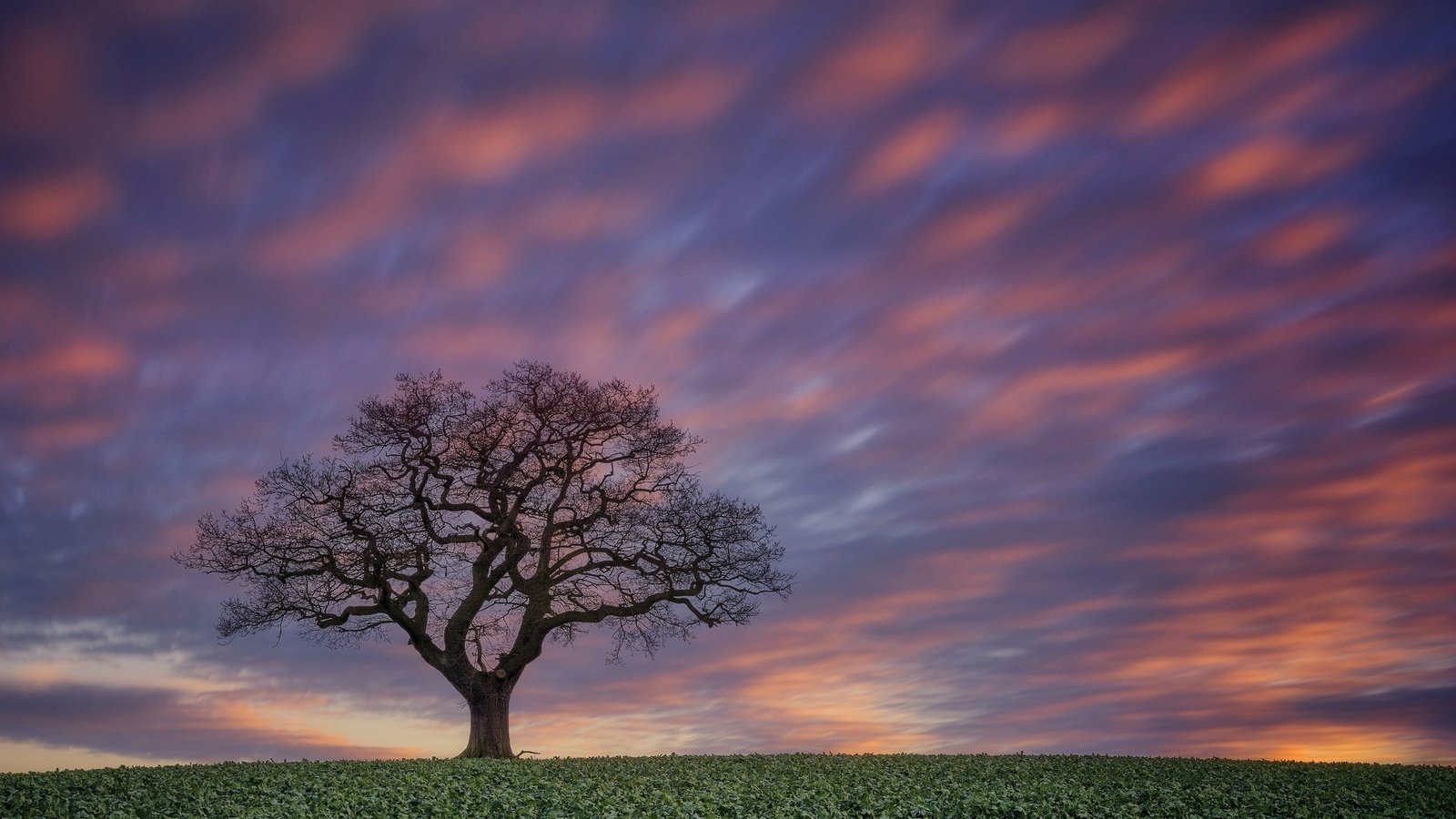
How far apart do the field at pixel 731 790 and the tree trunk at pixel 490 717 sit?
432 centimetres

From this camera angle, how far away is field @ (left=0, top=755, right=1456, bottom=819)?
69.5ft

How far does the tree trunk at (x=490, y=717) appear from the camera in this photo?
117ft

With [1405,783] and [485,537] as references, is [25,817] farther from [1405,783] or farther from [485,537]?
[1405,783]

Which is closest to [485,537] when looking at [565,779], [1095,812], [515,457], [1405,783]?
[515,457]

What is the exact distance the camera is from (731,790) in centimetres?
2355

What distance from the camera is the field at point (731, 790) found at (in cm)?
2119

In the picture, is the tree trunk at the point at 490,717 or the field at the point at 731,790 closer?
the field at the point at 731,790

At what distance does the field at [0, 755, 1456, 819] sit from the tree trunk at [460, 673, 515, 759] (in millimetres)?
A: 4318

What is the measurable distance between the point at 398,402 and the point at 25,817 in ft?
66.6

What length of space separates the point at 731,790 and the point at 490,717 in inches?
599

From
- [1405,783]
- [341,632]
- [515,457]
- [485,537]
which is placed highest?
[515,457]

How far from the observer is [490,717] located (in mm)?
36031

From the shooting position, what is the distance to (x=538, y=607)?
37031 millimetres

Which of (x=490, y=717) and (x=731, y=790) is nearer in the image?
(x=731, y=790)
